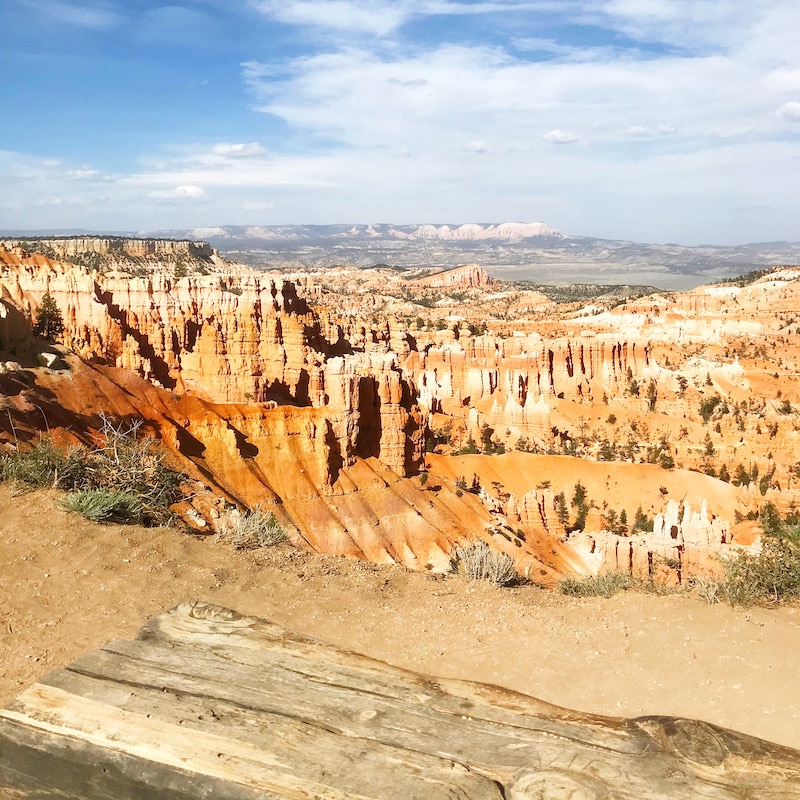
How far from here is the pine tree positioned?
33.3 m

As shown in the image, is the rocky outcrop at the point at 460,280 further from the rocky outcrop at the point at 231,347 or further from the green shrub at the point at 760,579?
the green shrub at the point at 760,579

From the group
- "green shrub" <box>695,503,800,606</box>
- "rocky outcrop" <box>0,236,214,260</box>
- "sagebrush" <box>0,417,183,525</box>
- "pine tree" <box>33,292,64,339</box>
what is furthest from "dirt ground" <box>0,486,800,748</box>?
Result: "rocky outcrop" <box>0,236,214,260</box>

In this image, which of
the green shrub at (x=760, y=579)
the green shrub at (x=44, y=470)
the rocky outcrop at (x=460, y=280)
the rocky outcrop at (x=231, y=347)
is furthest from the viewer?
the rocky outcrop at (x=460, y=280)

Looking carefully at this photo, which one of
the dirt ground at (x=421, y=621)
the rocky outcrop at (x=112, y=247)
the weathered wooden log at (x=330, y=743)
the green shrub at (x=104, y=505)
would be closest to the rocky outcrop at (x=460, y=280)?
the rocky outcrop at (x=112, y=247)

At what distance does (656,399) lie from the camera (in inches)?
2328

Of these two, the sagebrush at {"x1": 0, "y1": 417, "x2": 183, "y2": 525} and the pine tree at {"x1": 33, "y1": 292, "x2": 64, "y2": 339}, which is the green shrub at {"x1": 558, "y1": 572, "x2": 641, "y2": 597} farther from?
the pine tree at {"x1": 33, "y1": 292, "x2": 64, "y2": 339}

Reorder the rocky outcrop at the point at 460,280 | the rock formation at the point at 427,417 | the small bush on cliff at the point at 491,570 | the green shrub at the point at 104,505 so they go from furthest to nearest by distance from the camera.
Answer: the rocky outcrop at the point at 460,280 < the rock formation at the point at 427,417 < the small bush on cliff at the point at 491,570 < the green shrub at the point at 104,505

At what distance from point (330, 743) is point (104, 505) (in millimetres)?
5687

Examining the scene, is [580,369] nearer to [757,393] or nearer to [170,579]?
[757,393]

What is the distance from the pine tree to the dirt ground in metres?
27.5

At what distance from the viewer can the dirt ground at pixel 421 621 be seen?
16.4ft

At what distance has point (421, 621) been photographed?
6.29 m

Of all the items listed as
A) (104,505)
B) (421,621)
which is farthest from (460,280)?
(421,621)

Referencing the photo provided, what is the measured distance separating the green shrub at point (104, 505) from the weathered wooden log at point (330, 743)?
4.29m
